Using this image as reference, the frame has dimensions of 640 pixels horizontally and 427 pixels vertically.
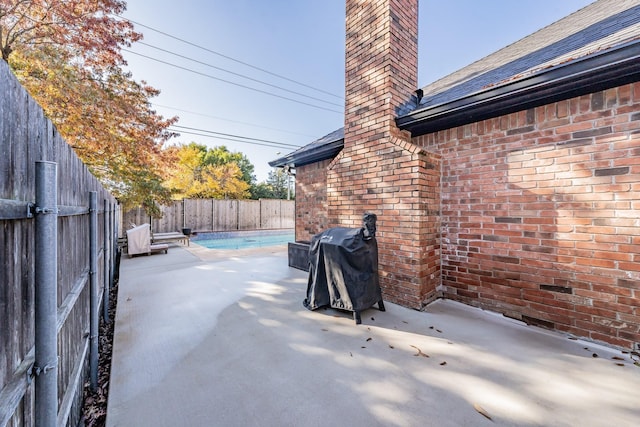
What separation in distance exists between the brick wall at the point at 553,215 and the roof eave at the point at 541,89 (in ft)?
0.42

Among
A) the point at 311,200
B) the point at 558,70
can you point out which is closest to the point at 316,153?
the point at 311,200

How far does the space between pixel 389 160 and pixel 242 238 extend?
1216 cm

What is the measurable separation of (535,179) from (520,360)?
198 centimetres

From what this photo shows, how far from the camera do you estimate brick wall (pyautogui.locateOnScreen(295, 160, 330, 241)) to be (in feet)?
→ 19.2

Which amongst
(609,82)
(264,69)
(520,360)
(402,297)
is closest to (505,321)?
(520,360)

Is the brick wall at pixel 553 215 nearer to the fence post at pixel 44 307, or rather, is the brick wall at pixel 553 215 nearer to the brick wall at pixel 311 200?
the brick wall at pixel 311 200

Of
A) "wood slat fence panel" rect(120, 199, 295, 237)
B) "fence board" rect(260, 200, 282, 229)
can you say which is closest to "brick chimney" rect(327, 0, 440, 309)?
"wood slat fence panel" rect(120, 199, 295, 237)

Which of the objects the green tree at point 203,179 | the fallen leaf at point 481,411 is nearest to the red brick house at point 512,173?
the fallen leaf at point 481,411

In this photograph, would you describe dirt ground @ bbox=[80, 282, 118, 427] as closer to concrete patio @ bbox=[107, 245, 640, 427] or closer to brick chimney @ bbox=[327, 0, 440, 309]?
concrete patio @ bbox=[107, 245, 640, 427]

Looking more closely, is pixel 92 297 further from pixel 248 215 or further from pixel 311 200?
pixel 248 215

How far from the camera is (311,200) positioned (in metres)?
6.17

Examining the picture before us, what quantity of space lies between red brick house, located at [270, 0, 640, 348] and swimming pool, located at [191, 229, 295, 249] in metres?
9.37

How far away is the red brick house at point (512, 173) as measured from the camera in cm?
249

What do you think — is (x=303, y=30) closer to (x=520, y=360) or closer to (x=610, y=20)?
(x=610, y=20)
